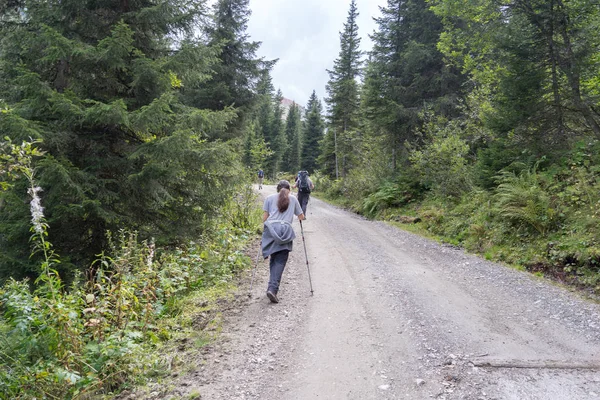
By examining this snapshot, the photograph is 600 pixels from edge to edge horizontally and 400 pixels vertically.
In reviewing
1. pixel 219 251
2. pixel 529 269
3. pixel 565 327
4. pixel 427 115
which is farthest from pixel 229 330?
pixel 427 115

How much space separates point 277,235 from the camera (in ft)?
19.5

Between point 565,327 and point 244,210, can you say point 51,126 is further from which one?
point 565,327

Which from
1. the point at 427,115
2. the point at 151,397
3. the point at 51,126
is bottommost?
the point at 151,397

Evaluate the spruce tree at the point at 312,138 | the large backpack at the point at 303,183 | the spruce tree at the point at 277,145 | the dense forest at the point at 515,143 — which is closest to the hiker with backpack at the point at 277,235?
the dense forest at the point at 515,143

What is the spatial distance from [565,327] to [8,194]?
28.8ft

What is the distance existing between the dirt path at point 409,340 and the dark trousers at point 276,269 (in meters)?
0.33

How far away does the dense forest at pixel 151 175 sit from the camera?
3811 mm

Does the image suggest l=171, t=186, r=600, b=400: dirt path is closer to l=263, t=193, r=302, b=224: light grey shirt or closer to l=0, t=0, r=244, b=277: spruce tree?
l=263, t=193, r=302, b=224: light grey shirt

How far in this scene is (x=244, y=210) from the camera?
475 inches

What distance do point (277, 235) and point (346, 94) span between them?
88.4 ft

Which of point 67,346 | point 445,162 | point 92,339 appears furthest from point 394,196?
point 67,346

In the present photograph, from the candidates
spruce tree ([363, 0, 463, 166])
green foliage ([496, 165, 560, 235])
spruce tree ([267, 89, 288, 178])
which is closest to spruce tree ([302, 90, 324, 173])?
spruce tree ([267, 89, 288, 178])

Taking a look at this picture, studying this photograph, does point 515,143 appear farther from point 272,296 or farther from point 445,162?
point 272,296

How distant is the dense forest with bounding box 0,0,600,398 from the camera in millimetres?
3811
